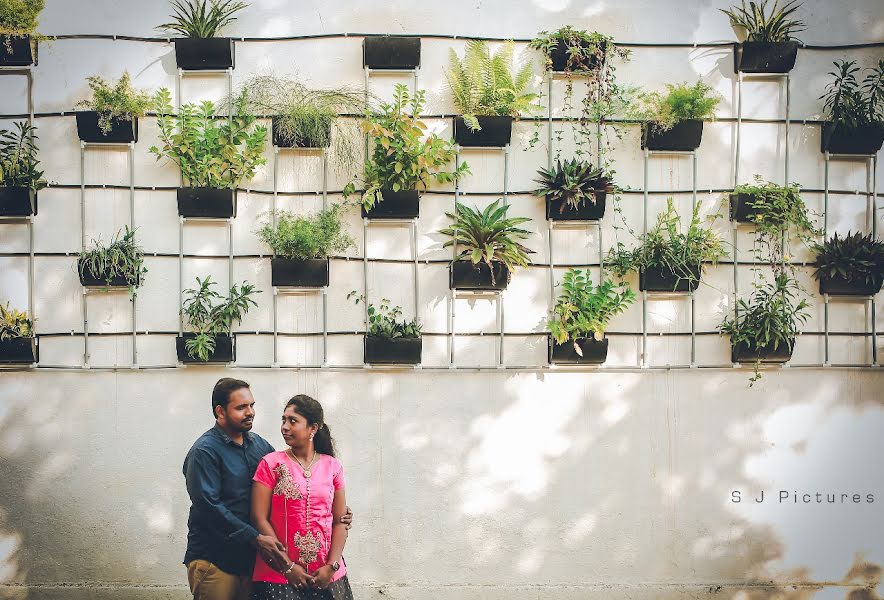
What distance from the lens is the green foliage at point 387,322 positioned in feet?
19.5

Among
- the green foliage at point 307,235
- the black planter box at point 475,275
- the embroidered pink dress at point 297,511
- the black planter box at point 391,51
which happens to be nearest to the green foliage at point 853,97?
the black planter box at point 475,275

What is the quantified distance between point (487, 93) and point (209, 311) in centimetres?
249

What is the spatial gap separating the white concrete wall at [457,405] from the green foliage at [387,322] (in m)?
0.12

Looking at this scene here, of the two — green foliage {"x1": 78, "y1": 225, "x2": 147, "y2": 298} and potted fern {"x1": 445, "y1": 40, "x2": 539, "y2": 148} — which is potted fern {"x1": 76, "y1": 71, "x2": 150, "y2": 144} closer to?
green foliage {"x1": 78, "y1": 225, "x2": 147, "y2": 298}

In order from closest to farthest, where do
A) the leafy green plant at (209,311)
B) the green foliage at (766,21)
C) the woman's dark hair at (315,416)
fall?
1. the woman's dark hair at (315,416)
2. the leafy green plant at (209,311)
3. the green foliage at (766,21)

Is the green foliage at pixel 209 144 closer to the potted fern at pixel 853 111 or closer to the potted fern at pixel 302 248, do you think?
the potted fern at pixel 302 248

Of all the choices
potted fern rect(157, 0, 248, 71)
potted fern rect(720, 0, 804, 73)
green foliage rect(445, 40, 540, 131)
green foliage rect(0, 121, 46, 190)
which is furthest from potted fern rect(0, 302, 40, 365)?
potted fern rect(720, 0, 804, 73)

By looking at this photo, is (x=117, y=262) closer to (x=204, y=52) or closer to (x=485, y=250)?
(x=204, y=52)

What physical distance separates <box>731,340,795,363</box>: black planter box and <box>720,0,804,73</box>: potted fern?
2.02m

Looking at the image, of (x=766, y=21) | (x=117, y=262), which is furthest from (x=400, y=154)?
(x=766, y=21)

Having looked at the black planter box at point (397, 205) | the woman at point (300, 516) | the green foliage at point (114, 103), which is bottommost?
the woman at point (300, 516)

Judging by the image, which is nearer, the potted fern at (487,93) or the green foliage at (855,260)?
the potted fern at (487,93)

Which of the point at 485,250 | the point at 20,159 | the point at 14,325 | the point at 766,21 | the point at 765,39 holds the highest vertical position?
the point at 766,21

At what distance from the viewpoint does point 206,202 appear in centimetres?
594
